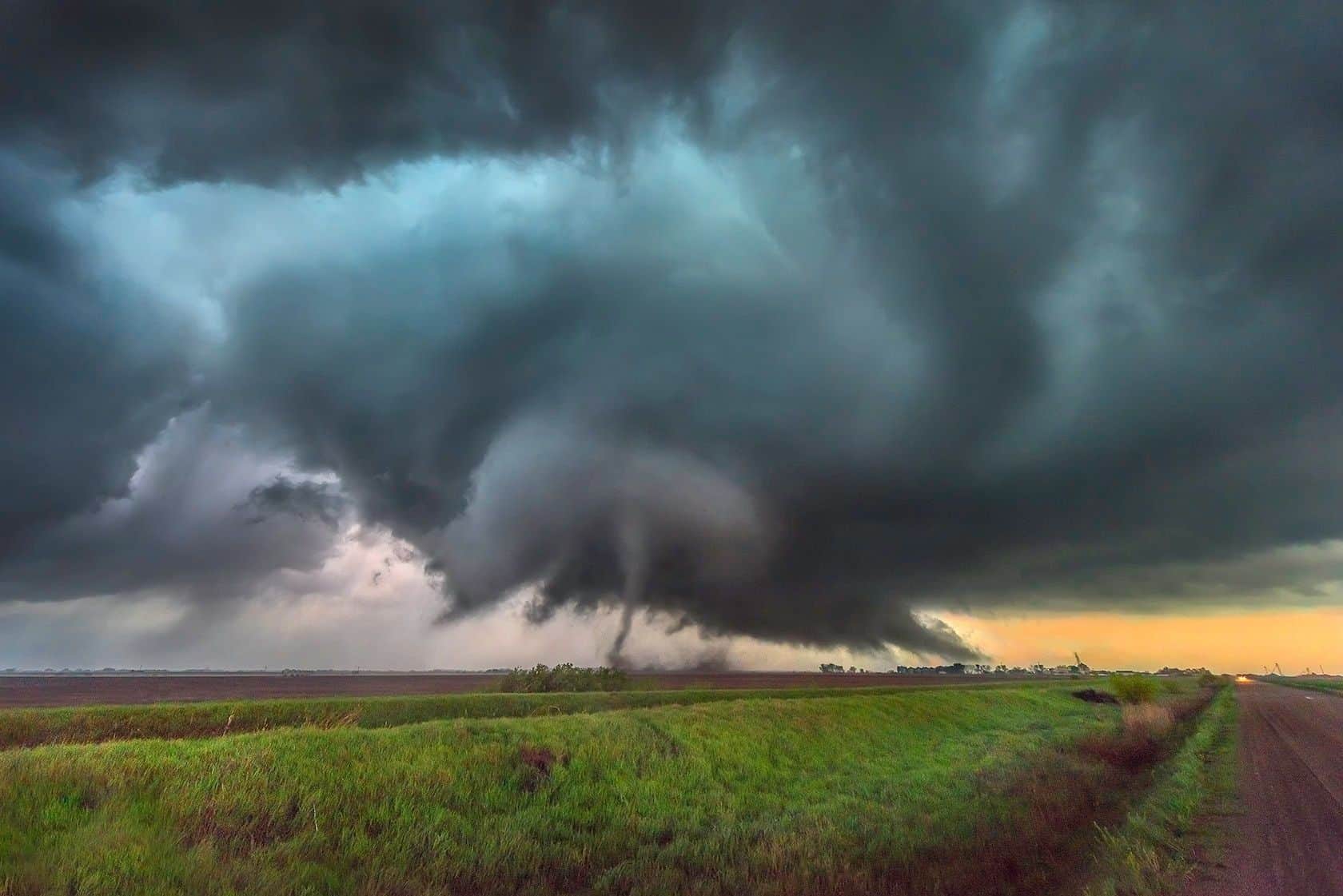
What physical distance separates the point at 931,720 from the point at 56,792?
139ft

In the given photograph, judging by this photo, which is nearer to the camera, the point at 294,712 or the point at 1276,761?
the point at 1276,761

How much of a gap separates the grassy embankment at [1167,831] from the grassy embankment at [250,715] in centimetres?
2542

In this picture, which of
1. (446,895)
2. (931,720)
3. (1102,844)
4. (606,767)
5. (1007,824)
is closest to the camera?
(446,895)

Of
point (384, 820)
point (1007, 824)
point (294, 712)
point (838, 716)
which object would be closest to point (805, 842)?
point (1007, 824)

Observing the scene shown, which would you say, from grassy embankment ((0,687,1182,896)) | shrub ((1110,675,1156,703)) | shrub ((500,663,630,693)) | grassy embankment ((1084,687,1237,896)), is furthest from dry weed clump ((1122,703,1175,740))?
shrub ((500,663,630,693))

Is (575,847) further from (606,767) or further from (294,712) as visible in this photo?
(294,712)

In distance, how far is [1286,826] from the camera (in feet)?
56.5

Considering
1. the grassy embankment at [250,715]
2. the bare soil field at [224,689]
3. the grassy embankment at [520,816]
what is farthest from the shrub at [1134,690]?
the grassy embankment at [250,715]

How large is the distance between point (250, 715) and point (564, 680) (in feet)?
99.0

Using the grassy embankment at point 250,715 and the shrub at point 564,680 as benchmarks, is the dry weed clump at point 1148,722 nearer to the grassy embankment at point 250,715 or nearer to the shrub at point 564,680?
the grassy embankment at point 250,715

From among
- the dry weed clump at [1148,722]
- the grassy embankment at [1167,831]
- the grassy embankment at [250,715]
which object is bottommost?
the grassy embankment at [1167,831]

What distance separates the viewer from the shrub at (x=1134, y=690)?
7212 centimetres

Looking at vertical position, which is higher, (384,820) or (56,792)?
(56,792)

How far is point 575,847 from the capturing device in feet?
56.7
